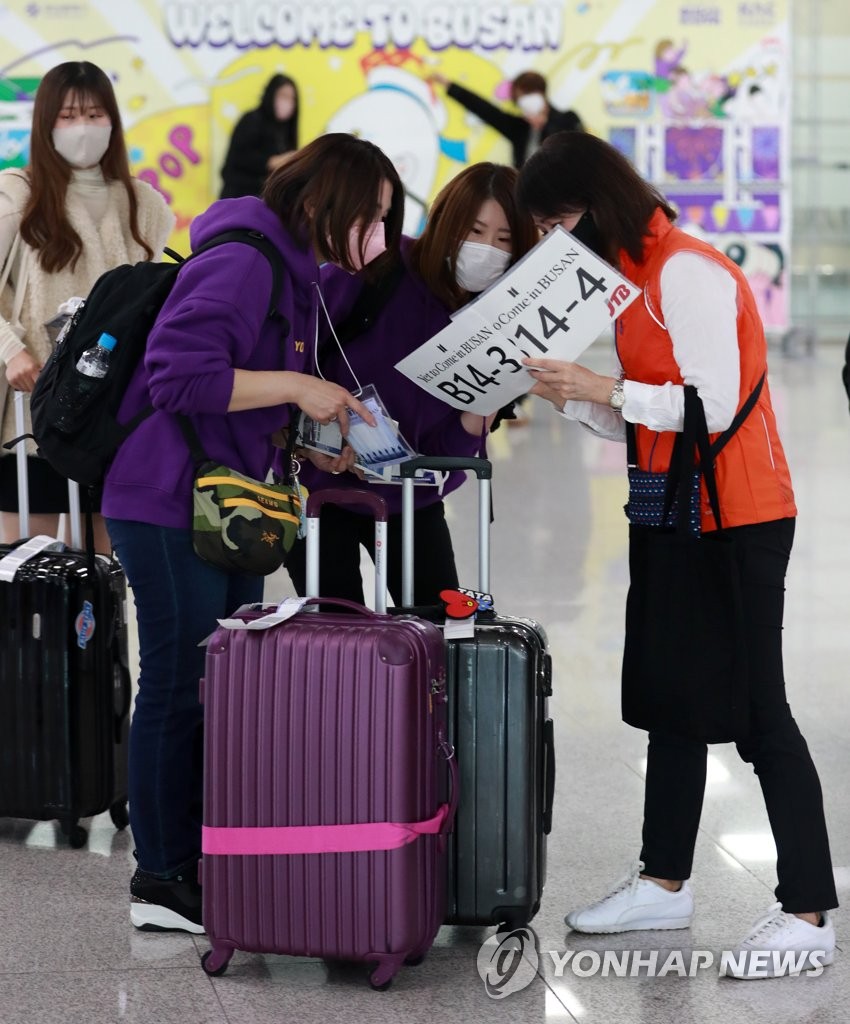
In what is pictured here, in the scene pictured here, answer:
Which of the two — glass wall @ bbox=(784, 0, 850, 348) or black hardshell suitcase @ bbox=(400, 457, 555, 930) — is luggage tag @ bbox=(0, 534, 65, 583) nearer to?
black hardshell suitcase @ bbox=(400, 457, 555, 930)

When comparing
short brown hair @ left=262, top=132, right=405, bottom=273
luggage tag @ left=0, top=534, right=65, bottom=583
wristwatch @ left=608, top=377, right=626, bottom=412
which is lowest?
luggage tag @ left=0, top=534, right=65, bottom=583

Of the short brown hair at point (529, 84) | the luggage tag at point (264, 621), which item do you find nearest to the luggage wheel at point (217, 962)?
the luggage tag at point (264, 621)

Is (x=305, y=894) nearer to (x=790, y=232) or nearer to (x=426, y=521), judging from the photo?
(x=426, y=521)

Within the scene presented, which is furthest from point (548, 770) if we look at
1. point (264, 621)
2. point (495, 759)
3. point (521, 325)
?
point (521, 325)

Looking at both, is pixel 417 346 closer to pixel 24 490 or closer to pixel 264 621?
pixel 264 621

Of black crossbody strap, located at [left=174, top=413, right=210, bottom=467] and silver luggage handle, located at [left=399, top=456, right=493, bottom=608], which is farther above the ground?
black crossbody strap, located at [left=174, top=413, right=210, bottom=467]

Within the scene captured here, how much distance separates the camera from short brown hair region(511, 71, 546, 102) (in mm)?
11320

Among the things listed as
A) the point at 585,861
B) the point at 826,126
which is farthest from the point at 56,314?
the point at 826,126

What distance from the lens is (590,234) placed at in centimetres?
231

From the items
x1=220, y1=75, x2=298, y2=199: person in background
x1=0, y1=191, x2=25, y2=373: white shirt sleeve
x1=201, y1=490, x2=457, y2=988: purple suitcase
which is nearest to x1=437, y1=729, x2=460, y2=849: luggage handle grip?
x1=201, y1=490, x2=457, y2=988: purple suitcase

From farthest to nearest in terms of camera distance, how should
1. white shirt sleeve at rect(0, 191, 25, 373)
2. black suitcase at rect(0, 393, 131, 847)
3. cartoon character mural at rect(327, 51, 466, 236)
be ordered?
cartoon character mural at rect(327, 51, 466, 236), white shirt sleeve at rect(0, 191, 25, 373), black suitcase at rect(0, 393, 131, 847)

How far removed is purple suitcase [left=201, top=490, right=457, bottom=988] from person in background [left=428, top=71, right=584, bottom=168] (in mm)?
9436

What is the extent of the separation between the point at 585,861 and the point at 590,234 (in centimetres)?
120

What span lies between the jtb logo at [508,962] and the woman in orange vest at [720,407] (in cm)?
31
